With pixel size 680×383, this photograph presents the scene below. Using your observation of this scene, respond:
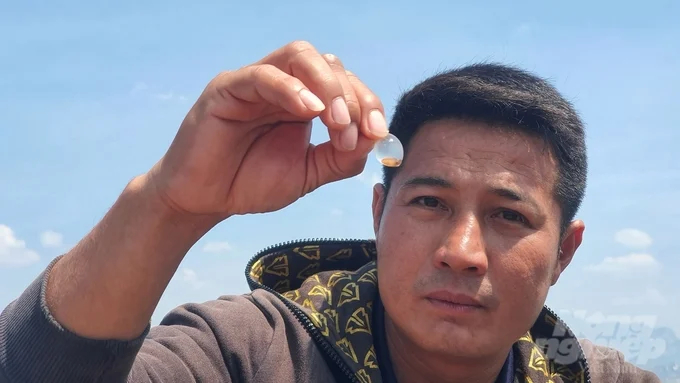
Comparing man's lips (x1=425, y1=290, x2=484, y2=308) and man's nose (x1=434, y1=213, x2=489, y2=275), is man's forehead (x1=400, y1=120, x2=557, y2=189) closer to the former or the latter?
man's nose (x1=434, y1=213, x2=489, y2=275)

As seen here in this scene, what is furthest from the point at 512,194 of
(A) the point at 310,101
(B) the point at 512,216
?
(A) the point at 310,101

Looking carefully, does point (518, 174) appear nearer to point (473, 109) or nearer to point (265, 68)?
point (473, 109)

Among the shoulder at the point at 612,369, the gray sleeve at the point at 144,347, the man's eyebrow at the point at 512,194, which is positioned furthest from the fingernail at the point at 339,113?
the shoulder at the point at 612,369

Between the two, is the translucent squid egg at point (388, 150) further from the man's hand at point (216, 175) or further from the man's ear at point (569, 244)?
the man's ear at point (569, 244)

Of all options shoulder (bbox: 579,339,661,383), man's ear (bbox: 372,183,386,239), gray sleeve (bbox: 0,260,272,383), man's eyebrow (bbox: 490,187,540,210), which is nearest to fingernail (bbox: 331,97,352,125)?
gray sleeve (bbox: 0,260,272,383)

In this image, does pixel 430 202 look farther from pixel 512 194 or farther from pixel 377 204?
pixel 377 204

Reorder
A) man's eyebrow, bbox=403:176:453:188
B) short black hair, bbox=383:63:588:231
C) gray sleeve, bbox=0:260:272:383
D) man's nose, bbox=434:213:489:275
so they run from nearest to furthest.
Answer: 1. gray sleeve, bbox=0:260:272:383
2. man's nose, bbox=434:213:489:275
3. man's eyebrow, bbox=403:176:453:188
4. short black hair, bbox=383:63:588:231
